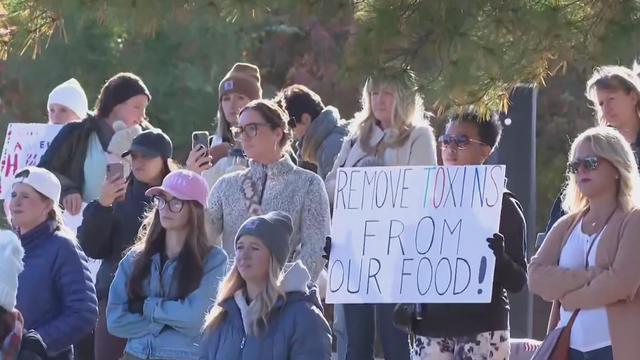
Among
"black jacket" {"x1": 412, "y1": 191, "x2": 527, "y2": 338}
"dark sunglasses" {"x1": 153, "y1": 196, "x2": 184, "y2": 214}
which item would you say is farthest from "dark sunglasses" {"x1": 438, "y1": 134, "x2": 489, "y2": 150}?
"dark sunglasses" {"x1": 153, "y1": 196, "x2": 184, "y2": 214}

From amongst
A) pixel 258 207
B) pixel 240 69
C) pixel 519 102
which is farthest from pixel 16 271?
pixel 519 102

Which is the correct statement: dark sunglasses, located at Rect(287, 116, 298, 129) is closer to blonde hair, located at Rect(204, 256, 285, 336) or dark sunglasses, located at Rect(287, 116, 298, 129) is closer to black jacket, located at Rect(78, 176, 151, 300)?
black jacket, located at Rect(78, 176, 151, 300)

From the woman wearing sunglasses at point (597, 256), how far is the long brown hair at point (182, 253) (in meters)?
1.68

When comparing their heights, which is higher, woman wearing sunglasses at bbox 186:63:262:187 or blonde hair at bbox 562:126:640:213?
woman wearing sunglasses at bbox 186:63:262:187

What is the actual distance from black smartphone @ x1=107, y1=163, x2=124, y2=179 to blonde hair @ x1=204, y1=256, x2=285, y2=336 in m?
1.86

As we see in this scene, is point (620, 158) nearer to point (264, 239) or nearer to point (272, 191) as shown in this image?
point (264, 239)

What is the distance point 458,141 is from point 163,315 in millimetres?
1650

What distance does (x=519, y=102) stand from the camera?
10.5m

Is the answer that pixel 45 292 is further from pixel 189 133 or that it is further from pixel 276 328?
pixel 189 133

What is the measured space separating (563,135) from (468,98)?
1061 centimetres

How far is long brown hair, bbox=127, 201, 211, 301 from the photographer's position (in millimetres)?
7543

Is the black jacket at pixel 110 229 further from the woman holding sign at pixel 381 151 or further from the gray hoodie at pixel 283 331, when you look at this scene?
the gray hoodie at pixel 283 331

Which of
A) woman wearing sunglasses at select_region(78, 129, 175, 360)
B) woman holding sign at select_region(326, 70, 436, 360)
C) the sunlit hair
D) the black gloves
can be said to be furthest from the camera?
woman wearing sunglasses at select_region(78, 129, 175, 360)

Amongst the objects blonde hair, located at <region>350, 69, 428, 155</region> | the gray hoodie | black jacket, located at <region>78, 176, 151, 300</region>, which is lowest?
the gray hoodie
